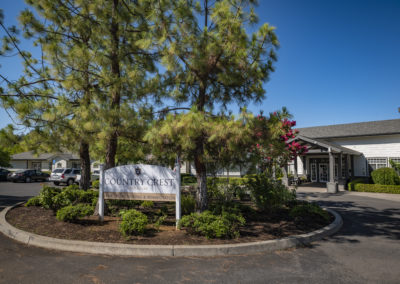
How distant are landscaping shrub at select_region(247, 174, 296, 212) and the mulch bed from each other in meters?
0.33

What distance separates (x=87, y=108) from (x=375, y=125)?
2501cm

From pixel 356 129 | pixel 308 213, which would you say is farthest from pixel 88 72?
pixel 356 129

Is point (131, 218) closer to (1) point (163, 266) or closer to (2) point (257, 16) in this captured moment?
(1) point (163, 266)

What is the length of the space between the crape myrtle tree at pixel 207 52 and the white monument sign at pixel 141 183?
2.40 feet

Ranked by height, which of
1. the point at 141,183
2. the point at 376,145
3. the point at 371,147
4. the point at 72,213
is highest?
the point at 376,145

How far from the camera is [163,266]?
396cm

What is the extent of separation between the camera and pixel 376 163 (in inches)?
809

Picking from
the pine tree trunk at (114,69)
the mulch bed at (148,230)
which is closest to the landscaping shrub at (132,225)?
the mulch bed at (148,230)

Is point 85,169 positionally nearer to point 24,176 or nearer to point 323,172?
point 24,176

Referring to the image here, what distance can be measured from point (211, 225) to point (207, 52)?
3.74m

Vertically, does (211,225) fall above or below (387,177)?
below

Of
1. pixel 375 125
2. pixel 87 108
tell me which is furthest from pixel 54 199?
pixel 375 125

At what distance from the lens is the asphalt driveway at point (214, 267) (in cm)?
354

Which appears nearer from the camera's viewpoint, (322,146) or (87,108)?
(87,108)
